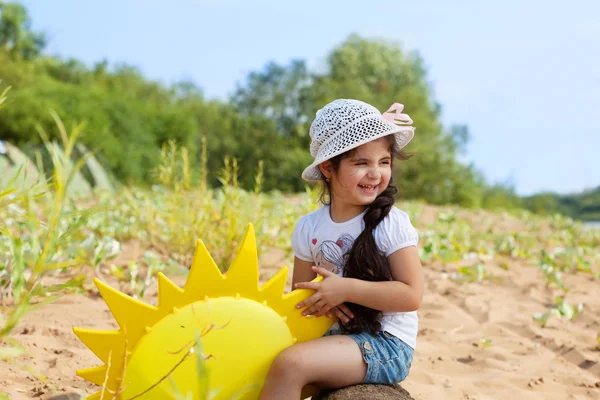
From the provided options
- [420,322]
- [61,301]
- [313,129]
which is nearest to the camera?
[313,129]

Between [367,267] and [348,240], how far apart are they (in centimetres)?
14

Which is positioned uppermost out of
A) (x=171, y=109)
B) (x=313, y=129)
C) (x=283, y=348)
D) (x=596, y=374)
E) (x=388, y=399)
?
(x=171, y=109)

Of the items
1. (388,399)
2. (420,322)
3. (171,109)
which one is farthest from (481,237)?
(171,109)

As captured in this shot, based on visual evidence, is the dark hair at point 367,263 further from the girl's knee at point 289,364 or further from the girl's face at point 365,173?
the girl's knee at point 289,364

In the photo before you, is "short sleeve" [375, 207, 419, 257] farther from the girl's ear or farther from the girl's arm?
the girl's ear

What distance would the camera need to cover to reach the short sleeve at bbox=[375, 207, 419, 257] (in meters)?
1.99

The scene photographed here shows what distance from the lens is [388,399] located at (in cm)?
188

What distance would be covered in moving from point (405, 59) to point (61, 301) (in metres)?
23.8

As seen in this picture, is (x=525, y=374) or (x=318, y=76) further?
(x=318, y=76)

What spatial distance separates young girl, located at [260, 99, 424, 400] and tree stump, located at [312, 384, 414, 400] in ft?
0.07

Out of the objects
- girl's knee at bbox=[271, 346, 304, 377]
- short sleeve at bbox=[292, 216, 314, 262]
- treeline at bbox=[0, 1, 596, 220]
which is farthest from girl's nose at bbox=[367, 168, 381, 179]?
treeline at bbox=[0, 1, 596, 220]

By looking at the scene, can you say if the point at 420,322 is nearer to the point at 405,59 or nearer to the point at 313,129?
the point at 313,129

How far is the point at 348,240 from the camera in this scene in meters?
2.07

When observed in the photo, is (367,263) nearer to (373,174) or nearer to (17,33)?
(373,174)
